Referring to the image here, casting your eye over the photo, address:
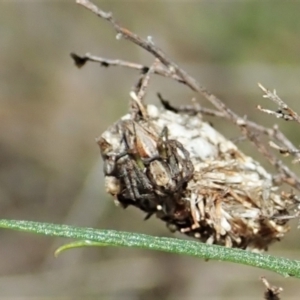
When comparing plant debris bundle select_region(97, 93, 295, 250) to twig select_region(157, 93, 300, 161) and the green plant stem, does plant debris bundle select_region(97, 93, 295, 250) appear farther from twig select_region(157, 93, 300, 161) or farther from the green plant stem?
the green plant stem

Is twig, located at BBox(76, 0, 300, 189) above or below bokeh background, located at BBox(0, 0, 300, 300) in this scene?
below

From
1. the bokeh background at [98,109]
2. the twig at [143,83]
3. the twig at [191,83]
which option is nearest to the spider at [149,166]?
the twig at [143,83]

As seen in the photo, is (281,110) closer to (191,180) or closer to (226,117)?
(191,180)

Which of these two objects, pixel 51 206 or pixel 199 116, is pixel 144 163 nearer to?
pixel 199 116

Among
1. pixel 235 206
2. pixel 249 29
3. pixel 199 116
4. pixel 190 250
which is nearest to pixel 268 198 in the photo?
pixel 235 206

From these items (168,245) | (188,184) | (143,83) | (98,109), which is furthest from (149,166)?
(98,109)

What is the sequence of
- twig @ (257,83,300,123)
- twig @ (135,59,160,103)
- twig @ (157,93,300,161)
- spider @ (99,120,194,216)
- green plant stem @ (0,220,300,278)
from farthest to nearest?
twig @ (157,93,300,161), twig @ (135,59,160,103), spider @ (99,120,194,216), twig @ (257,83,300,123), green plant stem @ (0,220,300,278)

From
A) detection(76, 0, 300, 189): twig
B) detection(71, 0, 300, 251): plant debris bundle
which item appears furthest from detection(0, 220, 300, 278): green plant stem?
detection(76, 0, 300, 189): twig
